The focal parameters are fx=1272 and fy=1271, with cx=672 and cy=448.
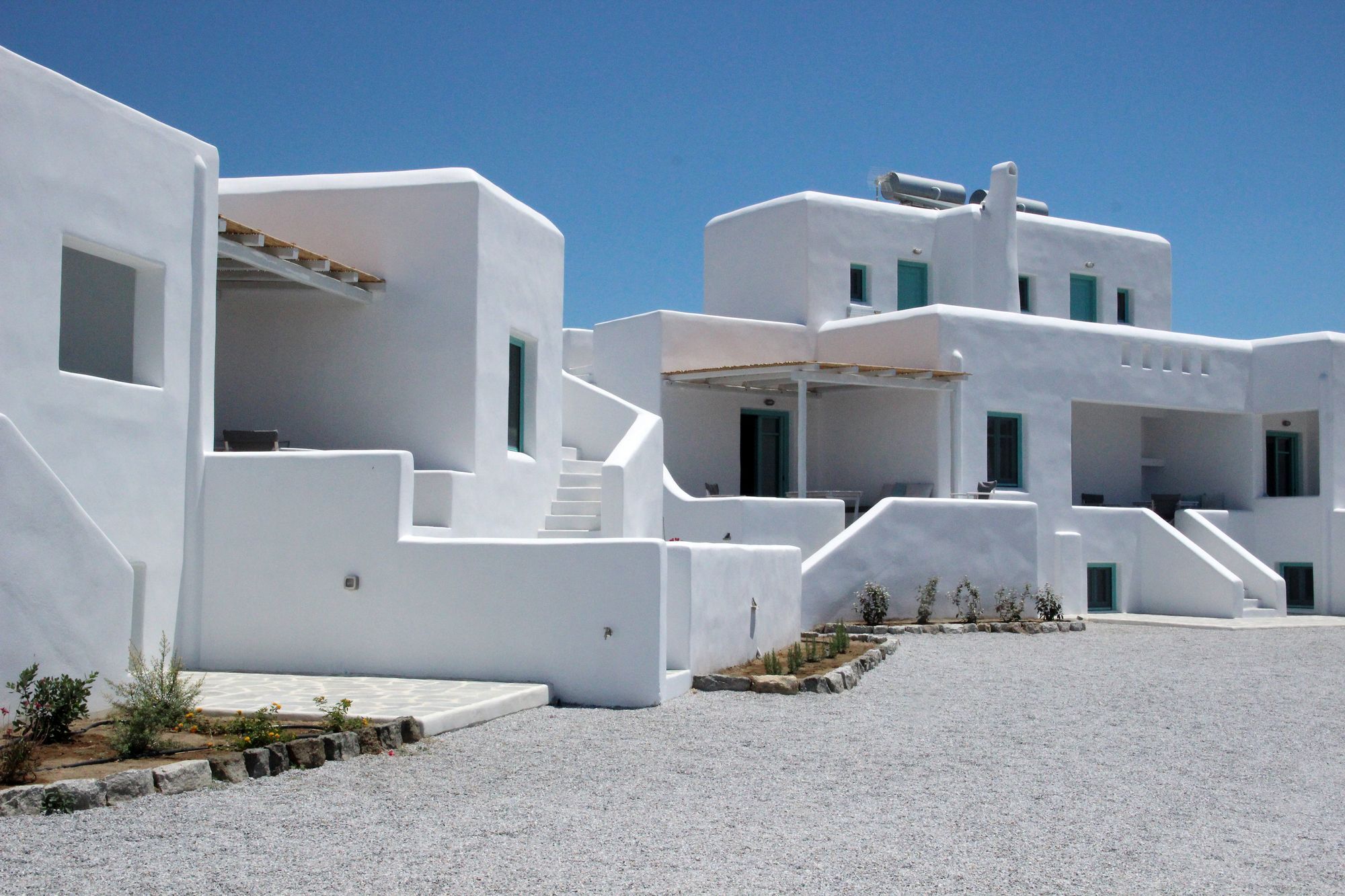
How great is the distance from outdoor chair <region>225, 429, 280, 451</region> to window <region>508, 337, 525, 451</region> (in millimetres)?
3610

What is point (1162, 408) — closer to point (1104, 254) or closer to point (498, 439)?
point (1104, 254)

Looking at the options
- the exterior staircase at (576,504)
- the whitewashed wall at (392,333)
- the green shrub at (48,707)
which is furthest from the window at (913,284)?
the green shrub at (48,707)

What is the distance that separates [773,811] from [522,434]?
30.1 ft

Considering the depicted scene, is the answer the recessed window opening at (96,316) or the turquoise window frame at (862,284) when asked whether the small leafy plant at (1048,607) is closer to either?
the turquoise window frame at (862,284)

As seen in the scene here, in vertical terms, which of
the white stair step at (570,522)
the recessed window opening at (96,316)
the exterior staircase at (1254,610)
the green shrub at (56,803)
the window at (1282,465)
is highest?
the recessed window opening at (96,316)

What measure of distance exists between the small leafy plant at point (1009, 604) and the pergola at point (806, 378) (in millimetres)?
2914

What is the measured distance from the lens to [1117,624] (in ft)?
69.4

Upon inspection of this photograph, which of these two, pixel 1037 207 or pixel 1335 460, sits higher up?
pixel 1037 207

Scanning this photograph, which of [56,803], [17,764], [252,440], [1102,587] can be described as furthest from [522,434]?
[1102,587]

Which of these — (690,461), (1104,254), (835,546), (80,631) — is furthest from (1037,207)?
(80,631)

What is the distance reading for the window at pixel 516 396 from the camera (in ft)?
50.5

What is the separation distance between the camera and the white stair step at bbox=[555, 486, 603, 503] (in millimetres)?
16250

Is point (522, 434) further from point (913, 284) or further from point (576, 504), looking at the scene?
point (913, 284)

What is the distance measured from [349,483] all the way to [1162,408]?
20329 millimetres
